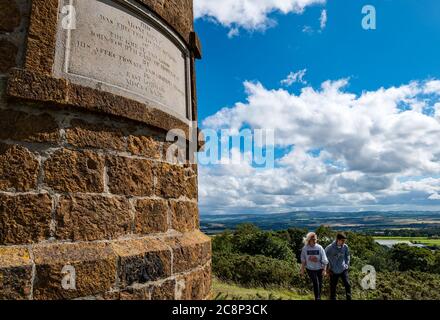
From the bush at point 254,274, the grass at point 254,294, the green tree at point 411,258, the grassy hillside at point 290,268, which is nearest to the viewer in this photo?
the grass at point 254,294

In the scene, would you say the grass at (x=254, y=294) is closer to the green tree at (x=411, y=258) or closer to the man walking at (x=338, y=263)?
the man walking at (x=338, y=263)

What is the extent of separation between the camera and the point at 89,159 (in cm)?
271

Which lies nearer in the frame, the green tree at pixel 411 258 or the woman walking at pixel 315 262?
the woman walking at pixel 315 262

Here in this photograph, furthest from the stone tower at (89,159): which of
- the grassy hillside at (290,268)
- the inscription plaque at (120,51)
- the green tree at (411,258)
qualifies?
the green tree at (411,258)

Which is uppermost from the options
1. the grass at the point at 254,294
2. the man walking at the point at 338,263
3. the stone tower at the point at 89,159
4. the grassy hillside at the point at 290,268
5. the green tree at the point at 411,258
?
the stone tower at the point at 89,159

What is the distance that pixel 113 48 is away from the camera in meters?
3.09

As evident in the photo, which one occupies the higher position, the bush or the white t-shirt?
the white t-shirt

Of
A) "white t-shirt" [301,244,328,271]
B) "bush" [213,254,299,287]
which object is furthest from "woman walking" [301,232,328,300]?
"bush" [213,254,299,287]

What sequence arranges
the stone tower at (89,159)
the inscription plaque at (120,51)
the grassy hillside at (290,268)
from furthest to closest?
the grassy hillside at (290,268)
the inscription plaque at (120,51)
the stone tower at (89,159)

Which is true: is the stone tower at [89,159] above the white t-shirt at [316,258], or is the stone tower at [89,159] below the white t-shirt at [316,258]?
above

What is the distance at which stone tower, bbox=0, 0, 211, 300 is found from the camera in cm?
238

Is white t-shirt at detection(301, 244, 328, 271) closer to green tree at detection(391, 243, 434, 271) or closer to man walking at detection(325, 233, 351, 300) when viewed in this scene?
man walking at detection(325, 233, 351, 300)

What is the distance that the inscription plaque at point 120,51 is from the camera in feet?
9.21
